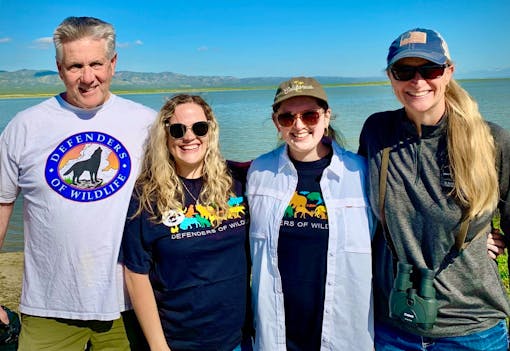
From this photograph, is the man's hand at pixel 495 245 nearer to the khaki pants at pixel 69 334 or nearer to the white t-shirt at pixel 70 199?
the white t-shirt at pixel 70 199

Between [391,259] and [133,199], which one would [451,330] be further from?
[133,199]

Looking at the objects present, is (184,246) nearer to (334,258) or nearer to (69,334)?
(334,258)

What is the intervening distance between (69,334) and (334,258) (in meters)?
2.10

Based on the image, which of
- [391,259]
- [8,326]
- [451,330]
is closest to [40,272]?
[8,326]

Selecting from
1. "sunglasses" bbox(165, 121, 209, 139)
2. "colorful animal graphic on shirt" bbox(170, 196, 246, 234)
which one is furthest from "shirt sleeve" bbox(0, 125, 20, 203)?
"colorful animal graphic on shirt" bbox(170, 196, 246, 234)

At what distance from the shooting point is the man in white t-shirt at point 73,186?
330 cm

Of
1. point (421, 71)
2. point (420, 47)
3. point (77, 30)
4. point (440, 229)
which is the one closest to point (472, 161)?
point (440, 229)

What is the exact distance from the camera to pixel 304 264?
3.13 metres

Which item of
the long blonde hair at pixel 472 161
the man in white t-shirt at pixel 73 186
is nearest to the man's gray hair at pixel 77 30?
the man in white t-shirt at pixel 73 186

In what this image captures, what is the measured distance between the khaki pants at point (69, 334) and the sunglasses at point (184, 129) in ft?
5.03

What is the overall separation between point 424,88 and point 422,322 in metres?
1.47

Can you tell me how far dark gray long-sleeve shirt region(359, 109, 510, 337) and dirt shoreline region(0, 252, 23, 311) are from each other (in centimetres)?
542

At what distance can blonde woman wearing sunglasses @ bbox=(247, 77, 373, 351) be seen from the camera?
10.2 feet

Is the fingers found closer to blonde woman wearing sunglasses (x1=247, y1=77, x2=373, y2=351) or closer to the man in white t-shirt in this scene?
the man in white t-shirt
